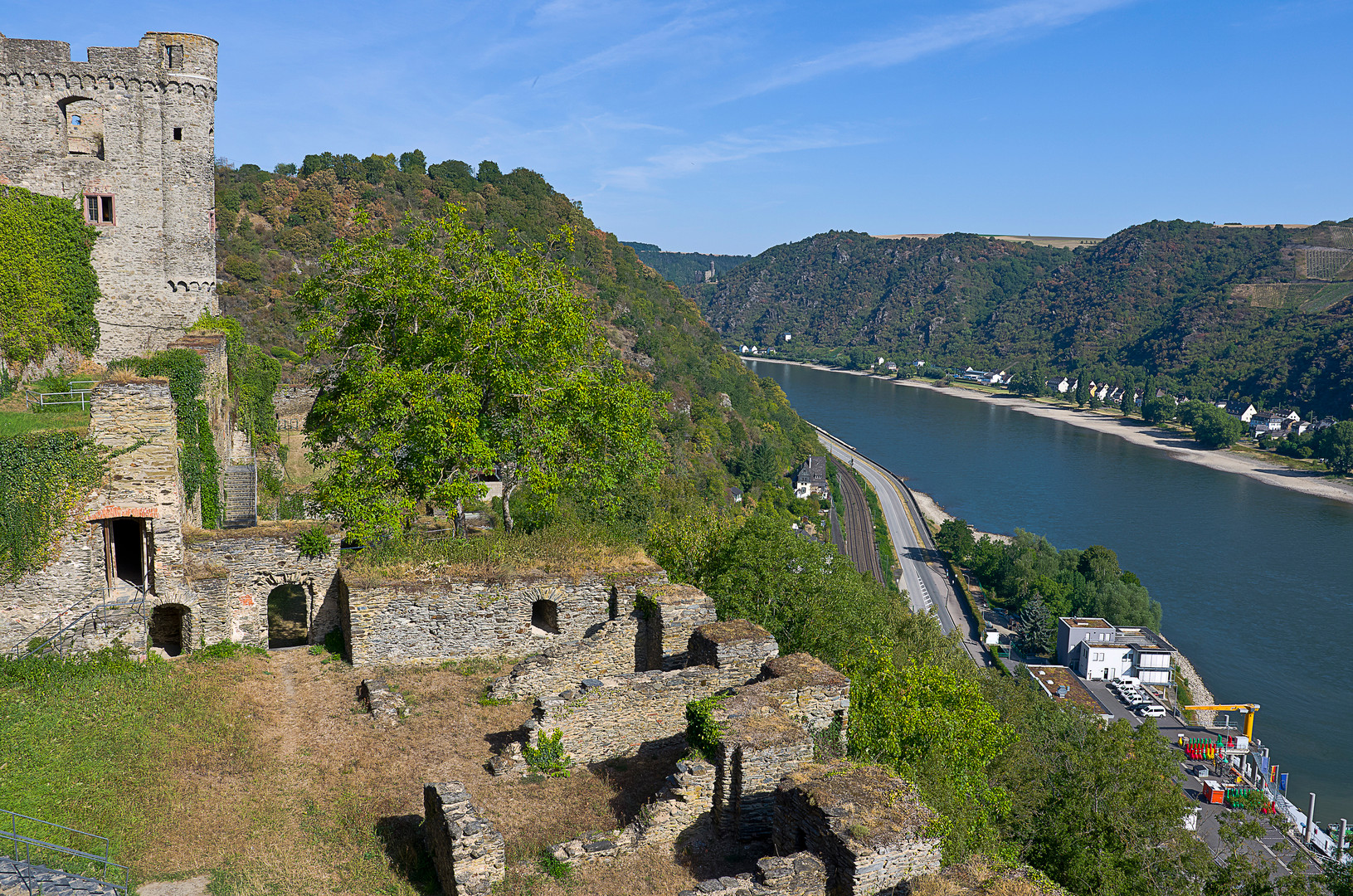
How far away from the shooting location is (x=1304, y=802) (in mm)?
40094

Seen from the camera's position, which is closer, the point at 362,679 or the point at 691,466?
the point at 362,679

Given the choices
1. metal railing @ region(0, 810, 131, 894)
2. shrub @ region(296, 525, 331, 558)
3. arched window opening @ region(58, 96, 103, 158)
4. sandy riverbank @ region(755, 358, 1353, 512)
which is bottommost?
sandy riverbank @ region(755, 358, 1353, 512)

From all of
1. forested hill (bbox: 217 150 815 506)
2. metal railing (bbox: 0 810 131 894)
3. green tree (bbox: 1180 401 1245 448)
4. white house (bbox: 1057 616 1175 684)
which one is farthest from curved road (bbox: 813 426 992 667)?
green tree (bbox: 1180 401 1245 448)

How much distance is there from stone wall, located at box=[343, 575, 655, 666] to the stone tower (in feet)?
56.7

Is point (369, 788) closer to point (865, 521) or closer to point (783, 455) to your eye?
point (865, 521)

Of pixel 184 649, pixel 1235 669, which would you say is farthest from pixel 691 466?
pixel 184 649

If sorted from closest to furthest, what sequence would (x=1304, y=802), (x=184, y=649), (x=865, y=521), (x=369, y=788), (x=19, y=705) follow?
(x=369, y=788), (x=19, y=705), (x=184, y=649), (x=1304, y=802), (x=865, y=521)

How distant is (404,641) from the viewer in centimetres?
1385

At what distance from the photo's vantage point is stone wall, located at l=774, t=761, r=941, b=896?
802 centimetres

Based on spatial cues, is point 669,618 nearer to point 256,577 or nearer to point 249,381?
point 256,577

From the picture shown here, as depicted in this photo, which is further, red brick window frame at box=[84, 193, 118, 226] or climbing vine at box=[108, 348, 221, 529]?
red brick window frame at box=[84, 193, 118, 226]

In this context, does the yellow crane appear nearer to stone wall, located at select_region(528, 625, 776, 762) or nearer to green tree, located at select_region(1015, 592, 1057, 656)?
green tree, located at select_region(1015, 592, 1057, 656)

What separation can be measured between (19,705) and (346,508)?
5.76 meters

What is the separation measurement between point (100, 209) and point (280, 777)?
22.0 metres
